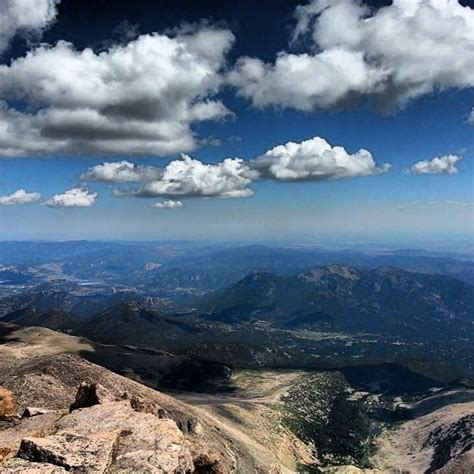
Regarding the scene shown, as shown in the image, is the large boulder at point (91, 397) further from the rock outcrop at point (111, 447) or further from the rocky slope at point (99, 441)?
the rock outcrop at point (111, 447)

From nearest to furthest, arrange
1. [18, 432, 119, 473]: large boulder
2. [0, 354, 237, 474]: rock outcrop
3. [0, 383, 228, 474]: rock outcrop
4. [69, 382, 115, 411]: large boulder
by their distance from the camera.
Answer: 1. [18, 432, 119, 473]: large boulder
2. [0, 383, 228, 474]: rock outcrop
3. [0, 354, 237, 474]: rock outcrop
4. [69, 382, 115, 411]: large boulder

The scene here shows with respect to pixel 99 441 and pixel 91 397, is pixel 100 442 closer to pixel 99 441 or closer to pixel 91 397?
pixel 99 441

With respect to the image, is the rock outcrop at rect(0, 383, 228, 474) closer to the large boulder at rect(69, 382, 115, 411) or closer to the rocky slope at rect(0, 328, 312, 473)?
the rocky slope at rect(0, 328, 312, 473)

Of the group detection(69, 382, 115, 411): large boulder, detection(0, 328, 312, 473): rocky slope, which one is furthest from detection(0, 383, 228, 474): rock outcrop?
detection(69, 382, 115, 411): large boulder

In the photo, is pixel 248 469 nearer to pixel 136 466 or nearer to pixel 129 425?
pixel 129 425

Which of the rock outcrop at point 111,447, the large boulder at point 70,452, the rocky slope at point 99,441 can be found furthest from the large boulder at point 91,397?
the large boulder at point 70,452

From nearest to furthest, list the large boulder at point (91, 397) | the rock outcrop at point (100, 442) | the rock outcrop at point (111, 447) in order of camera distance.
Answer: the rock outcrop at point (111, 447) → the rock outcrop at point (100, 442) → the large boulder at point (91, 397)

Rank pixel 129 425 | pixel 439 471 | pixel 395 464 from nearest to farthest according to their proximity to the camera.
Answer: pixel 129 425
pixel 439 471
pixel 395 464

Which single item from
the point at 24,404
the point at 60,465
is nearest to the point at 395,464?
the point at 24,404

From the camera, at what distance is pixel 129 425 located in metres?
48.3

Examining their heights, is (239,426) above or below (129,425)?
below

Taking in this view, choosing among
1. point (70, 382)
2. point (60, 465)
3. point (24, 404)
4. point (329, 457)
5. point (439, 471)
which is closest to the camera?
point (60, 465)

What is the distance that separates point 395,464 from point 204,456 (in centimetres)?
18292

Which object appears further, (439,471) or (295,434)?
(295,434)
